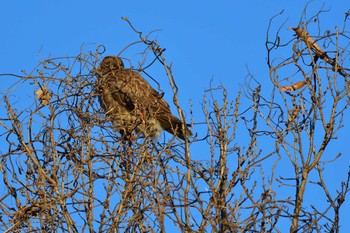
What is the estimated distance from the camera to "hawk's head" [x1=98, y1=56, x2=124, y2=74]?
8.87 meters

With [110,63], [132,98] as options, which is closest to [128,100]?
[132,98]

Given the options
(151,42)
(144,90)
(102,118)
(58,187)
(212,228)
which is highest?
(144,90)

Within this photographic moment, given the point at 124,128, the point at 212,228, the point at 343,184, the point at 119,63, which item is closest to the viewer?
the point at 212,228

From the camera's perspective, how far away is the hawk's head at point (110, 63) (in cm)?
887

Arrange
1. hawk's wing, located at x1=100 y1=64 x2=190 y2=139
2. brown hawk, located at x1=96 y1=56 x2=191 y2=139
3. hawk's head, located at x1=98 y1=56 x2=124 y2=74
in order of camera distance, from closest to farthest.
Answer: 1. brown hawk, located at x1=96 y1=56 x2=191 y2=139
2. hawk's wing, located at x1=100 y1=64 x2=190 y2=139
3. hawk's head, located at x1=98 y1=56 x2=124 y2=74

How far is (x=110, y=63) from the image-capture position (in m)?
8.82

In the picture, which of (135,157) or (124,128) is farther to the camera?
(124,128)

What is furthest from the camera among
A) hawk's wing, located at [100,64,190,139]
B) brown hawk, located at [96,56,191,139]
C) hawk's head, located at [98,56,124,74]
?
hawk's head, located at [98,56,124,74]

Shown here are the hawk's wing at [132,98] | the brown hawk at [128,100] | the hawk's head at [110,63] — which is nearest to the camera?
the brown hawk at [128,100]

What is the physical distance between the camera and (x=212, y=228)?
676cm

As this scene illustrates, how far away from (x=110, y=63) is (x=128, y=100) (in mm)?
1384

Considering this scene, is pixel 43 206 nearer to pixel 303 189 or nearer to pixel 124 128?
pixel 124 128

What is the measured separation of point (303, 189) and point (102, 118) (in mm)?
1808

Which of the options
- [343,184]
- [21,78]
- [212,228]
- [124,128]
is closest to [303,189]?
[343,184]
